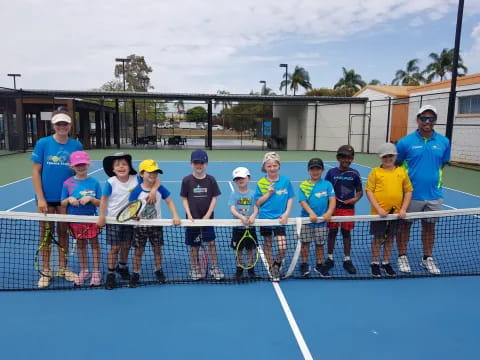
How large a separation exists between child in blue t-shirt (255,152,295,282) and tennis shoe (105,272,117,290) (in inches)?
68.2

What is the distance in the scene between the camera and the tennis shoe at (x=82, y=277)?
411cm

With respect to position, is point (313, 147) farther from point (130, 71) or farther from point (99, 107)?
point (130, 71)

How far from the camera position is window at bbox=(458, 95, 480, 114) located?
16.2 metres

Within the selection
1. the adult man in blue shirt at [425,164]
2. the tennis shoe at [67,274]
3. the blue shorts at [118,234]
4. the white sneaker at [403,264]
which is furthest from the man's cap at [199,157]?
the white sneaker at [403,264]

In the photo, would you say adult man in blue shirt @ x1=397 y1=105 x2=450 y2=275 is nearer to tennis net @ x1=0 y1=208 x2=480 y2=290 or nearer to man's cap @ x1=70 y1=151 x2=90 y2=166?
tennis net @ x1=0 y1=208 x2=480 y2=290

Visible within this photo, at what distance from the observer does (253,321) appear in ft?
11.2

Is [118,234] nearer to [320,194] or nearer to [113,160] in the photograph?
[113,160]

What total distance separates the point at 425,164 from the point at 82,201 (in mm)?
3931

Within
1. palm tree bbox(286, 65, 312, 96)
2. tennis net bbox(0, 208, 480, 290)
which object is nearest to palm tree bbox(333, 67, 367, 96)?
palm tree bbox(286, 65, 312, 96)

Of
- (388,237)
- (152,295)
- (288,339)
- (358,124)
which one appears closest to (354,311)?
(288,339)

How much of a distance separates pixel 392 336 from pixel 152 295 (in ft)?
7.65

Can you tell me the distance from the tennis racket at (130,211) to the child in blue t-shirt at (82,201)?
36cm

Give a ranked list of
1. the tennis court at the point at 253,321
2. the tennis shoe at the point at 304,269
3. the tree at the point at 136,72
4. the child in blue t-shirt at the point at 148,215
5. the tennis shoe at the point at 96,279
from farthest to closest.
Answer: the tree at the point at 136,72 < the tennis shoe at the point at 304,269 < the tennis shoe at the point at 96,279 < the child in blue t-shirt at the point at 148,215 < the tennis court at the point at 253,321

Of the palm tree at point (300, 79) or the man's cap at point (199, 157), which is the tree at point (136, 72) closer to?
the palm tree at point (300, 79)
